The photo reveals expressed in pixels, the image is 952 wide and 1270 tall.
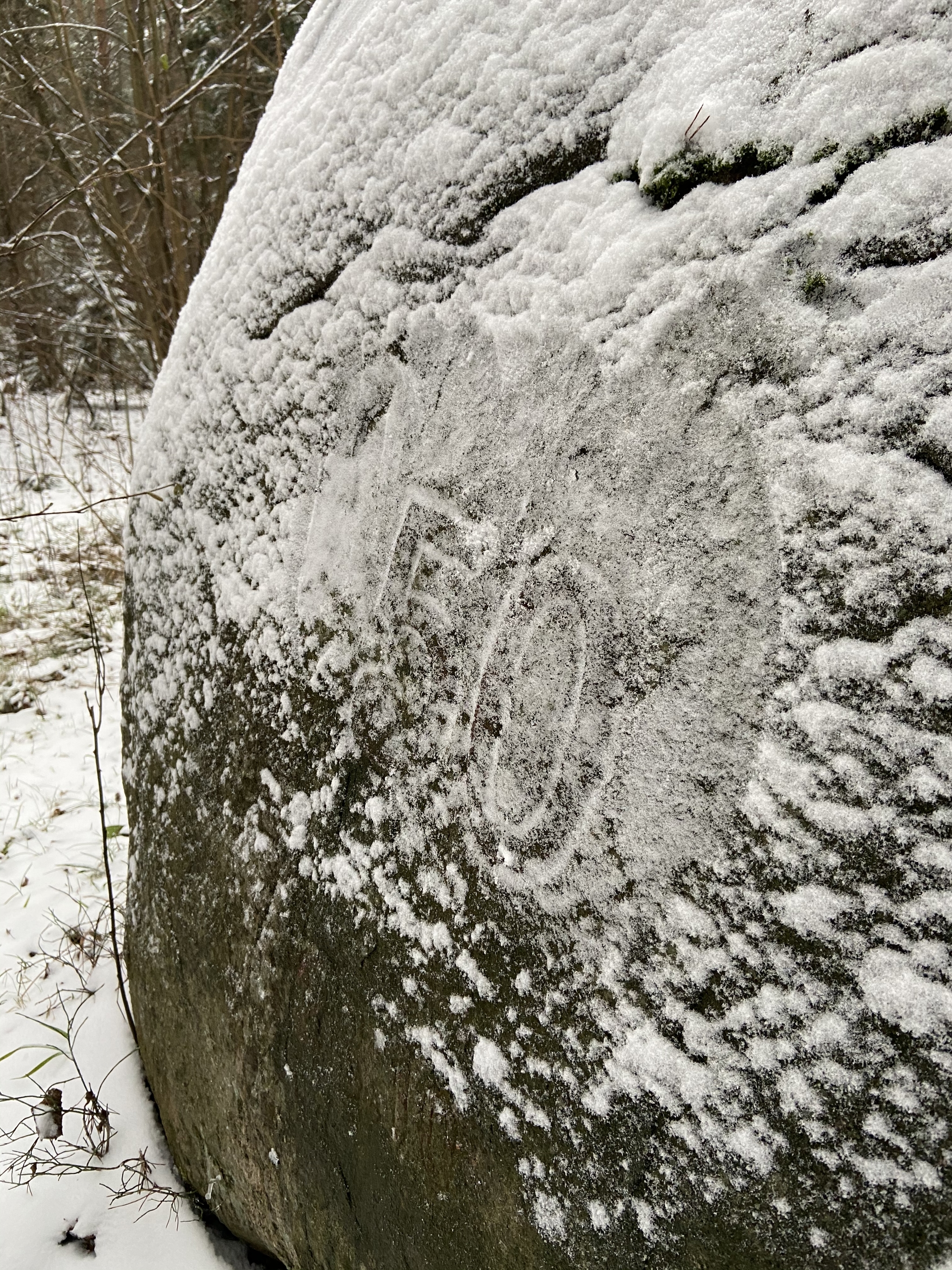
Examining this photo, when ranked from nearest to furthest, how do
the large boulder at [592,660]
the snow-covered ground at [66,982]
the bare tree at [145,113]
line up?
the large boulder at [592,660] → the snow-covered ground at [66,982] → the bare tree at [145,113]

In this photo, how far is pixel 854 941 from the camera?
0.54 metres

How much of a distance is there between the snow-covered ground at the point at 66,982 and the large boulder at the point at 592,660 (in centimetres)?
36

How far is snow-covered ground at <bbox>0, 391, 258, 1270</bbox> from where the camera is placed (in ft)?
4.31

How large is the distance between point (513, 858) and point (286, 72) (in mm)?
1487

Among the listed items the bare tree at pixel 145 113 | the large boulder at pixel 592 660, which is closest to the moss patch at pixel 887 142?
the large boulder at pixel 592 660

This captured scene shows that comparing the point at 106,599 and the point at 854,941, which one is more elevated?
the point at 854,941

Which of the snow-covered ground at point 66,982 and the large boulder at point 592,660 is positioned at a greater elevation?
the large boulder at point 592,660

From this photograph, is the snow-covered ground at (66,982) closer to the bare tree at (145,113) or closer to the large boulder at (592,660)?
the large boulder at (592,660)

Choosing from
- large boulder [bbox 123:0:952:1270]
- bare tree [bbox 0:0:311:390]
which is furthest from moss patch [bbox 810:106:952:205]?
bare tree [bbox 0:0:311:390]

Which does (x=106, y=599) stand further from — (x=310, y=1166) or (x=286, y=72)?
(x=310, y=1166)

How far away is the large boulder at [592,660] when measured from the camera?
0.56 m

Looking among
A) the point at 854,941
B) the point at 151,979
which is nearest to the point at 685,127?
the point at 854,941

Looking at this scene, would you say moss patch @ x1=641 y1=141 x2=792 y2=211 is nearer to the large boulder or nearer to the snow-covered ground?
the large boulder

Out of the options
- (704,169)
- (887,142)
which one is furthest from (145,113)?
(887,142)
